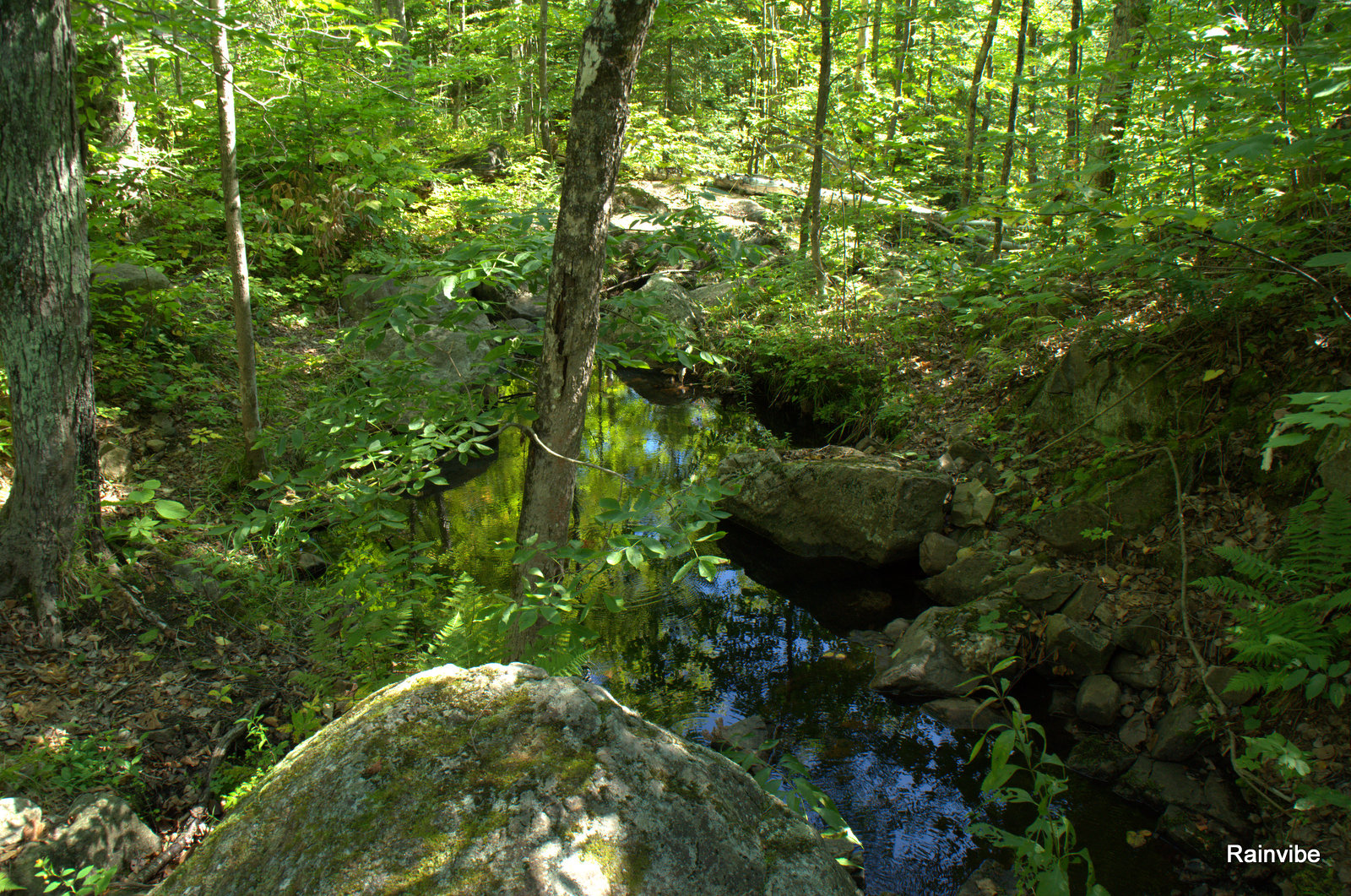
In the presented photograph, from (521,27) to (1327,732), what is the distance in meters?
20.0

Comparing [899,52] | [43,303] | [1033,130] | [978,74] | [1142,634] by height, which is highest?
[899,52]

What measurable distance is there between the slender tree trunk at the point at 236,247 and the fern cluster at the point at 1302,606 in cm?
650

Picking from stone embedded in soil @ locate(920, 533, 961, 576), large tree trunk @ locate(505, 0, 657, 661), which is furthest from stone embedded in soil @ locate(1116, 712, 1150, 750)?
large tree trunk @ locate(505, 0, 657, 661)

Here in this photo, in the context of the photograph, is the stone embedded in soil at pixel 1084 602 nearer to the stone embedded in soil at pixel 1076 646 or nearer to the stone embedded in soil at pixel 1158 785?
the stone embedded in soil at pixel 1076 646

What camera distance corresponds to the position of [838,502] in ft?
23.8

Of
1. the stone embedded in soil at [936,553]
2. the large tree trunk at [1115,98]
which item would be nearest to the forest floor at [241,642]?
the stone embedded in soil at [936,553]

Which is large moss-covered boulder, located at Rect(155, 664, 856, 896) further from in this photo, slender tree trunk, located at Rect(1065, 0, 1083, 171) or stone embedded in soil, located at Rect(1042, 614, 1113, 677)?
slender tree trunk, located at Rect(1065, 0, 1083, 171)

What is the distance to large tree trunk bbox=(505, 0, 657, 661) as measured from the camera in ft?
11.0

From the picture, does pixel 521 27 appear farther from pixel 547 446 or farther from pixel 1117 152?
pixel 547 446

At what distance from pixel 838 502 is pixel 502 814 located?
5.99 meters

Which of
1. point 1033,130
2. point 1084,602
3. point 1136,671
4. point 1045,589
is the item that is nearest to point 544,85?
point 1033,130

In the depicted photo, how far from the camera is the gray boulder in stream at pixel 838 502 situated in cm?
689

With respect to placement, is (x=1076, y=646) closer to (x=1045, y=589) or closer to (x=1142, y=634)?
(x=1142, y=634)

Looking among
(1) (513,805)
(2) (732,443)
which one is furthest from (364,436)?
(2) (732,443)
